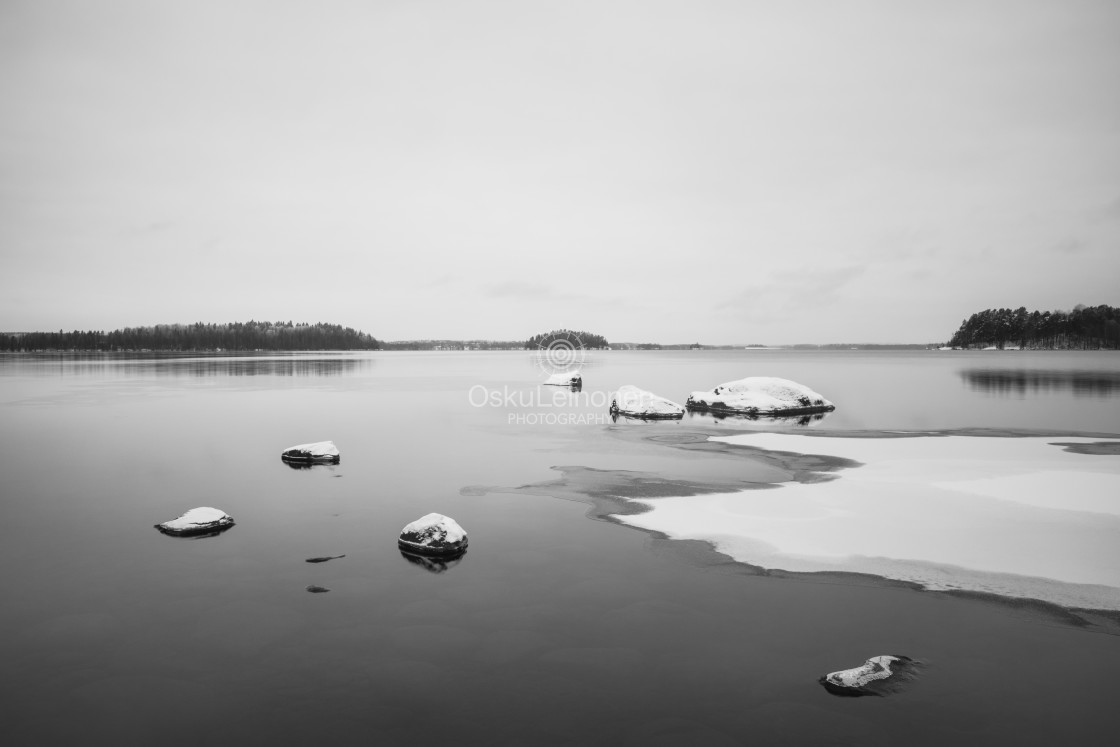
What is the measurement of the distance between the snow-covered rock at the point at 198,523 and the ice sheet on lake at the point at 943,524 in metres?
7.29

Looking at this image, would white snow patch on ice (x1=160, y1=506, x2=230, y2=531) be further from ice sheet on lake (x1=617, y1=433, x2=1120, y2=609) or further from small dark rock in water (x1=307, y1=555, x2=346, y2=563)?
ice sheet on lake (x1=617, y1=433, x2=1120, y2=609)

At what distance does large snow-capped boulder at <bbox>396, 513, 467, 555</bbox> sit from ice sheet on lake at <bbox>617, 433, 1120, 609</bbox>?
3297 mm

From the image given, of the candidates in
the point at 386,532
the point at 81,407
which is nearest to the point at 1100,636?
the point at 386,532

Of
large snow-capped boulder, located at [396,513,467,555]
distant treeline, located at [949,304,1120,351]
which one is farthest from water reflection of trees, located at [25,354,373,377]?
distant treeline, located at [949,304,1120,351]

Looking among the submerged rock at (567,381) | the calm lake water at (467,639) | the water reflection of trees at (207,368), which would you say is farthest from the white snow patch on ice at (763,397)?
the water reflection of trees at (207,368)

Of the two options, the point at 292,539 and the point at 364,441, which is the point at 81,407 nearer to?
the point at 364,441

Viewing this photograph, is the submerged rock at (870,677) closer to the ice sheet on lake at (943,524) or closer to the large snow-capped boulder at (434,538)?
the ice sheet on lake at (943,524)

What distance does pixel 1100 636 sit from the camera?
649 centimetres

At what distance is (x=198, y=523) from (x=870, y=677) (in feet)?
34.4

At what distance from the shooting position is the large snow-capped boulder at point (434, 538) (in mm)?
9430

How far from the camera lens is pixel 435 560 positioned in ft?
30.3

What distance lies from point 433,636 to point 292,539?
184 inches

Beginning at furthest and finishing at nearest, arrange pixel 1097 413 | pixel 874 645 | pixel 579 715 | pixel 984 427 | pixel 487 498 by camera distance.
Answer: pixel 1097 413 → pixel 984 427 → pixel 487 498 → pixel 874 645 → pixel 579 715

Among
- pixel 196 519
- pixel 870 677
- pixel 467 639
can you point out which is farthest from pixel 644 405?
pixel 870 677
